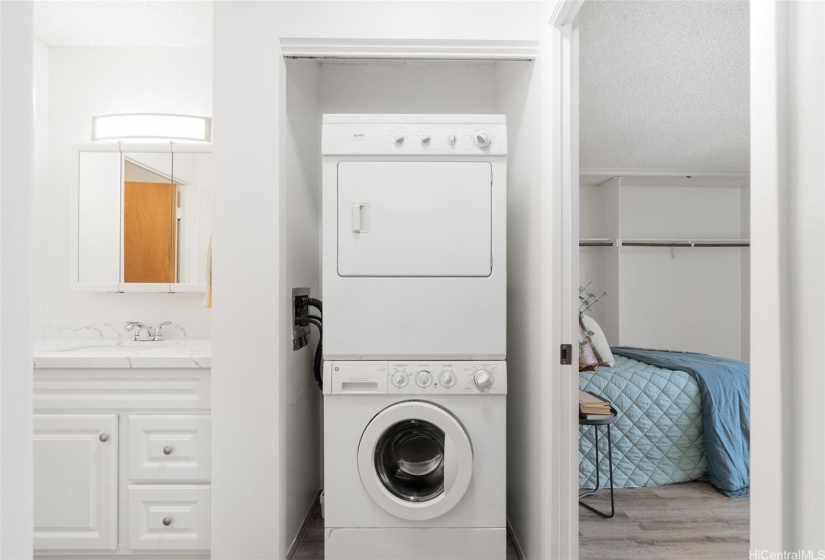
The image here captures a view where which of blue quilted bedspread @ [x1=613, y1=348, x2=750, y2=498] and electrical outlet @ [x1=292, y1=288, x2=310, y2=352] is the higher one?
electrical outlet @ [x1=292, y1=288, x2=310, y2=352]

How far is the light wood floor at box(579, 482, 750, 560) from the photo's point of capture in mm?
2211

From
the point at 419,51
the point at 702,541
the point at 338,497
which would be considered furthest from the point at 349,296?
the point at 702,541

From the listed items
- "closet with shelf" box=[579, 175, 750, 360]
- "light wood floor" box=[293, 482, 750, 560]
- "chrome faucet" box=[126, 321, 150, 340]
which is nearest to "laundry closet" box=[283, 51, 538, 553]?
"light wood floor" box=[293, 482, 750, 560]

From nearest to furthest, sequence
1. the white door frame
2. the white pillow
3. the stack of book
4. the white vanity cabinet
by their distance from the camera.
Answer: the white door frame
the white vanity cabinet
the stack of book
the white pillow

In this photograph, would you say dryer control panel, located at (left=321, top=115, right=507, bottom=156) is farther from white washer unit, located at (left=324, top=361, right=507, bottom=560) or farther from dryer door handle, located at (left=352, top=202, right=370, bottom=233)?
white washer unit, located at (left=324, top=361, right=507, bottom=560)

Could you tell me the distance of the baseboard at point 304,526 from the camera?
81.2 inches

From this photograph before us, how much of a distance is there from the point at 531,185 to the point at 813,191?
136 centimetres

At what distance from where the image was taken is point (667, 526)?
7.97 ft

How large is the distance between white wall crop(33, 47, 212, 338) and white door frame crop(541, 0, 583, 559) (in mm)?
1994

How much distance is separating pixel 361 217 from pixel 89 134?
1.93 m

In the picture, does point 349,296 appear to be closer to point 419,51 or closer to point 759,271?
point 419,51

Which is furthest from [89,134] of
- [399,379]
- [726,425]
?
[726,425]

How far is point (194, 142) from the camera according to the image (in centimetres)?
266

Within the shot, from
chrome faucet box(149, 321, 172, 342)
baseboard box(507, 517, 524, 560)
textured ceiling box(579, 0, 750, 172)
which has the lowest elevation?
baseboard box(507, 517, 524, 560)
